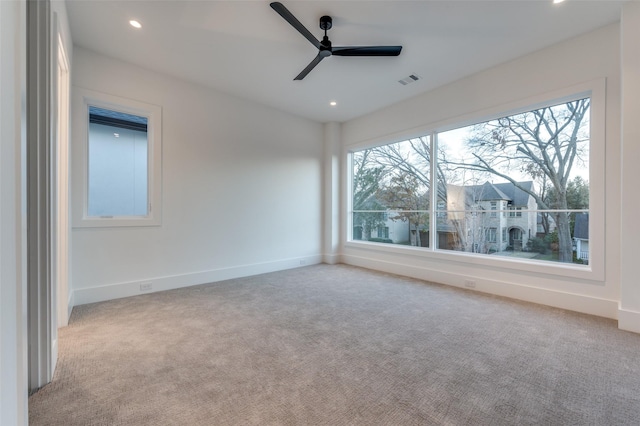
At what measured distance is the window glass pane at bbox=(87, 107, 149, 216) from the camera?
3422mm

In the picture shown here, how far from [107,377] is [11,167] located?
1569 millimetres

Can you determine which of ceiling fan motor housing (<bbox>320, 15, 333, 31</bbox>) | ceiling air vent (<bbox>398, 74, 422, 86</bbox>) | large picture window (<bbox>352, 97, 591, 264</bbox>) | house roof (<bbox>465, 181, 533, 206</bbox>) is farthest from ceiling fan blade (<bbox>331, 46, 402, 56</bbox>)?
house roof (<bbox>465, 181, 533, 206</bbox>)

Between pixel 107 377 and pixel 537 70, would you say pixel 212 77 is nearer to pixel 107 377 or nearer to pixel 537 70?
pixel 107 377

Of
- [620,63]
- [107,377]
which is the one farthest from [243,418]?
[620,63]

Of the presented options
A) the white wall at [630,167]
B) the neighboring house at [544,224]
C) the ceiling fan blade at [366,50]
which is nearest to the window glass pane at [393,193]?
the neighboring house at [544,224]

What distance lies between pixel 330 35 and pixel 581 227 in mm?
3562

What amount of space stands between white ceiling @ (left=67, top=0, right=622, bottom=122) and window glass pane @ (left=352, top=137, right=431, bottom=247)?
1247 millimetres

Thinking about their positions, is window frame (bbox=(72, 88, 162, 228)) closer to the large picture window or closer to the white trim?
the white trim

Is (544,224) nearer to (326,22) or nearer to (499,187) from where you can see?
(499,187)

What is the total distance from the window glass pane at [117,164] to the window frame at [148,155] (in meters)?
0.06

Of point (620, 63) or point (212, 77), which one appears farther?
point (212, 77)

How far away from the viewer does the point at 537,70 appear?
3.31 metres

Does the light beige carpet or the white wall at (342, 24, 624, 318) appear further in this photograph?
the white wall at (342, 24, 624, 318)

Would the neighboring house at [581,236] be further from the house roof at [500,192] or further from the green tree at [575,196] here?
the house roof at [500,192]
